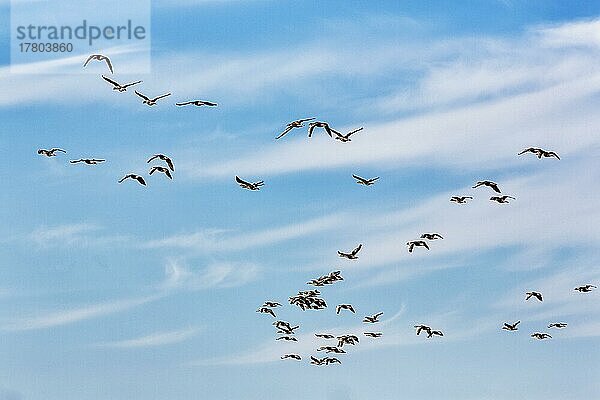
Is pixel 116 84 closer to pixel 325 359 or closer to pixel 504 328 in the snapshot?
pixel 325 359

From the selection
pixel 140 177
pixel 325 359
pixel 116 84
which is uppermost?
pixel 116 84

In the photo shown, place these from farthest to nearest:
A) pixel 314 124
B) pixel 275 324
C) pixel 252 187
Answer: pixel 275 324
pixel 252 187
pixel 314 124

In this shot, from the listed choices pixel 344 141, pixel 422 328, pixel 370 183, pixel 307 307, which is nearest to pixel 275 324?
pixel 307 307

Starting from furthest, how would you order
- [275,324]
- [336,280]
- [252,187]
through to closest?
[275,324] < [336,280] < [252,187]

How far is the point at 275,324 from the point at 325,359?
8.90 m

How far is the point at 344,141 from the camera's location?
95.1 m

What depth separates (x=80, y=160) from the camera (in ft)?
322

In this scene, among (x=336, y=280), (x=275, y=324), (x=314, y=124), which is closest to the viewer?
(x=314, y=124)

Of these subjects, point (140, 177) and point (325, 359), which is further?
point (325, 359)

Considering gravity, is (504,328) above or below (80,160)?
below

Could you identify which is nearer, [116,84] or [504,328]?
[116,84]

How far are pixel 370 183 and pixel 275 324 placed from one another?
87.5ft

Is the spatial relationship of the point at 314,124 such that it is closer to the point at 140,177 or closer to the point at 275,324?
the point at 140,177

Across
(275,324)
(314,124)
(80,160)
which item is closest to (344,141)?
(314,124)
